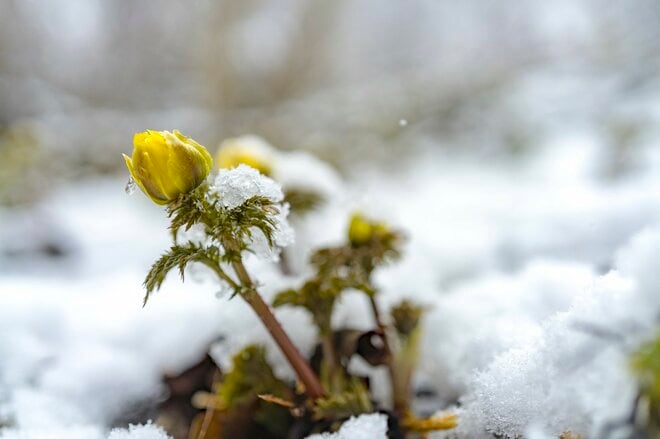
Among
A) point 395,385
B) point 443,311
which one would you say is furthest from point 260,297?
point 443,311

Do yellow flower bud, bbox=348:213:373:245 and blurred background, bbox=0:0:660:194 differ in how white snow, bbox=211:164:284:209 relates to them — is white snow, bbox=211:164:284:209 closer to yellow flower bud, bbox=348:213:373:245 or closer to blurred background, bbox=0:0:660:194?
yellow flower bud, bbox=348:213:373:245

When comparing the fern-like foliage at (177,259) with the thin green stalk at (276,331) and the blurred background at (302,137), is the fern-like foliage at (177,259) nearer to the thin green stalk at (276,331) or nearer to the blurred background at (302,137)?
the thin green stalk at (276,331)

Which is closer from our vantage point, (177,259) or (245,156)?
(177,259)

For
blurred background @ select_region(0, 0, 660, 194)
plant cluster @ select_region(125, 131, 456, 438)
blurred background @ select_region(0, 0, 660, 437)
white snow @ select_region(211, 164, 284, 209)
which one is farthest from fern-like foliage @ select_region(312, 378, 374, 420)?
blurred background @ select_region(0, 0, 660, 194)

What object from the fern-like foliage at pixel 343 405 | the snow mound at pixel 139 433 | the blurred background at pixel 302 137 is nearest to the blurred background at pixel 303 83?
the blurred background at pixel 302 137

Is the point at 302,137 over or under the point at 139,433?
over

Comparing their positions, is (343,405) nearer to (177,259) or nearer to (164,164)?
(177,259)
